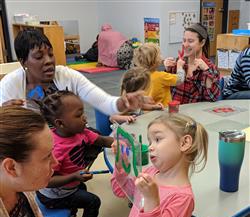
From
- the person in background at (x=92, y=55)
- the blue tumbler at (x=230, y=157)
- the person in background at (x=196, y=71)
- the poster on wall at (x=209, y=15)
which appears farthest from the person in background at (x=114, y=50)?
the blue tumbler at (x=230, y=157)

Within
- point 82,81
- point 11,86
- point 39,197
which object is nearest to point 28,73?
point 11,86

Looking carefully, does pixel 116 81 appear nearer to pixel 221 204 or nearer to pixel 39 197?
pixel 39 197

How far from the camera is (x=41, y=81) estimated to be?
6.34ft

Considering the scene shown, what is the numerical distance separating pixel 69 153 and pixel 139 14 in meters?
6.16

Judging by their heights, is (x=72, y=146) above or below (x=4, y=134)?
below

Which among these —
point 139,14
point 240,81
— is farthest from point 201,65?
point 139,14

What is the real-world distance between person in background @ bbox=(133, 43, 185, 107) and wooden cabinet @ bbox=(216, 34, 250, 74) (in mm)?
2239

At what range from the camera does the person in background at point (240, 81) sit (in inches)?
113

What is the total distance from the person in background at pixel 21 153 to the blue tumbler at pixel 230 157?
24.8 inches

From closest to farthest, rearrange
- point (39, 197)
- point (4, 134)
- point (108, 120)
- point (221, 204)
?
point (4, 134) → point (221, 204) → point (39, 197) → point (108, 120)

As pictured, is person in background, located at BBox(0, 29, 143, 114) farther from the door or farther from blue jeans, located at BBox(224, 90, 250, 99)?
the door

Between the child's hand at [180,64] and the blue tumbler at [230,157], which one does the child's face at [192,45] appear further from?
→ the blue tumbler at [230,157]

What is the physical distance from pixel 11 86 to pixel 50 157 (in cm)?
106

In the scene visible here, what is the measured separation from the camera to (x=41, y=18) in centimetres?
752
